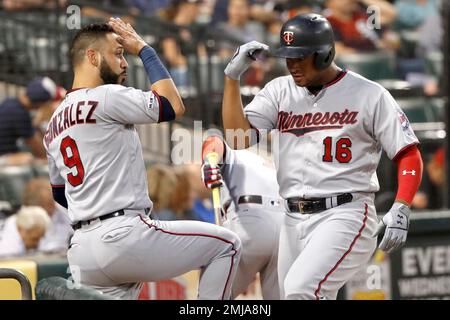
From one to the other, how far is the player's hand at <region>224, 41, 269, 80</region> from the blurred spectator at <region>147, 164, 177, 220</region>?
2.50 meters

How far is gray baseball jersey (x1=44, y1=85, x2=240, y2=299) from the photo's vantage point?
5043 millimetres

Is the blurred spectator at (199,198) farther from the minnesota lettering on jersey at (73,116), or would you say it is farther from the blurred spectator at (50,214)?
the minnesota lettering on jersey at (73,116)

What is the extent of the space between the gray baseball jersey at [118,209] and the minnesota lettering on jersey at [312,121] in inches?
25.7

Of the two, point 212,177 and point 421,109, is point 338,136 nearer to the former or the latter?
point 212,177

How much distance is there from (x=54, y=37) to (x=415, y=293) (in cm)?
350

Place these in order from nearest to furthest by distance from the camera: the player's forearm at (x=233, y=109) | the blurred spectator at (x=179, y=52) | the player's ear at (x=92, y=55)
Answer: the player's ear at (x=92, y=55) → the player's forearm at (x=233, y=109) → the blurred spectator at (x=179, y=52)

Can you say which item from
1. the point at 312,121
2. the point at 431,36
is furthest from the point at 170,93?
the point at 431,36

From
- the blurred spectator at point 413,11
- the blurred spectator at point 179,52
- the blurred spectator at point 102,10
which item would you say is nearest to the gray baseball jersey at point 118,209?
the blurred spectator at point 179,52

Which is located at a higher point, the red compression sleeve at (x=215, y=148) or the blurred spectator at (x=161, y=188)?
the red compression sleeve at (x=215, y=148)

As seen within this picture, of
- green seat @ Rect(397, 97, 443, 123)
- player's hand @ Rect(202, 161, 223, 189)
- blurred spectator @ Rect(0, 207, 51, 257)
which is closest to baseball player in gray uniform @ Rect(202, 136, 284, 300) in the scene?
player's hand @ Rect(202, 161, 223, 189)

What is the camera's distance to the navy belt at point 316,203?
17.6ft

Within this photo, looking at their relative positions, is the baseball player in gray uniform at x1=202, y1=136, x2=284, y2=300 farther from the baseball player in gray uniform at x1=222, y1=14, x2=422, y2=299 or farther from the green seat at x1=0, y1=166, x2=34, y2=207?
the green seat at x1=0, y1=166, x2=34, y2=207
